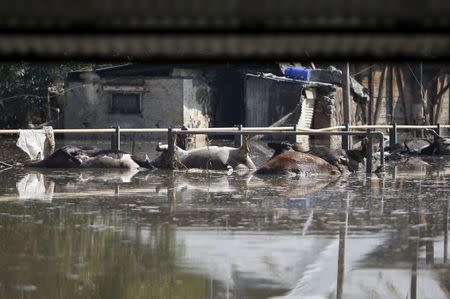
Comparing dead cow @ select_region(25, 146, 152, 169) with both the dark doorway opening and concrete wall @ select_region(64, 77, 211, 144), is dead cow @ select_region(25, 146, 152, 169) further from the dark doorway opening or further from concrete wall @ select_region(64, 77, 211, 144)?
the dark doorway opening

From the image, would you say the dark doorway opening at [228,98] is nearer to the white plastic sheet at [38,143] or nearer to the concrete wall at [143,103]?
the concrete wall at [143,103]

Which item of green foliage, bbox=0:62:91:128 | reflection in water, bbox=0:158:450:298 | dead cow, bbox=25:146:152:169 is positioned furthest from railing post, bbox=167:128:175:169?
green foliage, bbox=0:62:91:128

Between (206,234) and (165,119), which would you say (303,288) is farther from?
(165,119)

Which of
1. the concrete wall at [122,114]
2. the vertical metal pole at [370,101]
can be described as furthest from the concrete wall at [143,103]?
the vertical metal pole at [370,101]

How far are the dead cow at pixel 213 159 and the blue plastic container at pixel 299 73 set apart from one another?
13566mm

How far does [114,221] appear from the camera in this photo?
1459 cm

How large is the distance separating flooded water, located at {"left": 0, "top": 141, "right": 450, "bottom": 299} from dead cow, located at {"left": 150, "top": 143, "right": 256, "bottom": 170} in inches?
93.5

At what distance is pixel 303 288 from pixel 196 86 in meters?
27.0

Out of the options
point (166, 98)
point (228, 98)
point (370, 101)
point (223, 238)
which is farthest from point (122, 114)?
point (223, 238)

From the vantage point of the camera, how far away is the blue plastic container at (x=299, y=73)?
36.1 metres

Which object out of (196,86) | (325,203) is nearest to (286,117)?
(196,86)

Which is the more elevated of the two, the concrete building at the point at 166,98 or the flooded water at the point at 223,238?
the concrete building at the point at 166,98

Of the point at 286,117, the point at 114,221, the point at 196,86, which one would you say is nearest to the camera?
the point at 114,221

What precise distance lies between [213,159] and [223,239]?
973 centimetres
